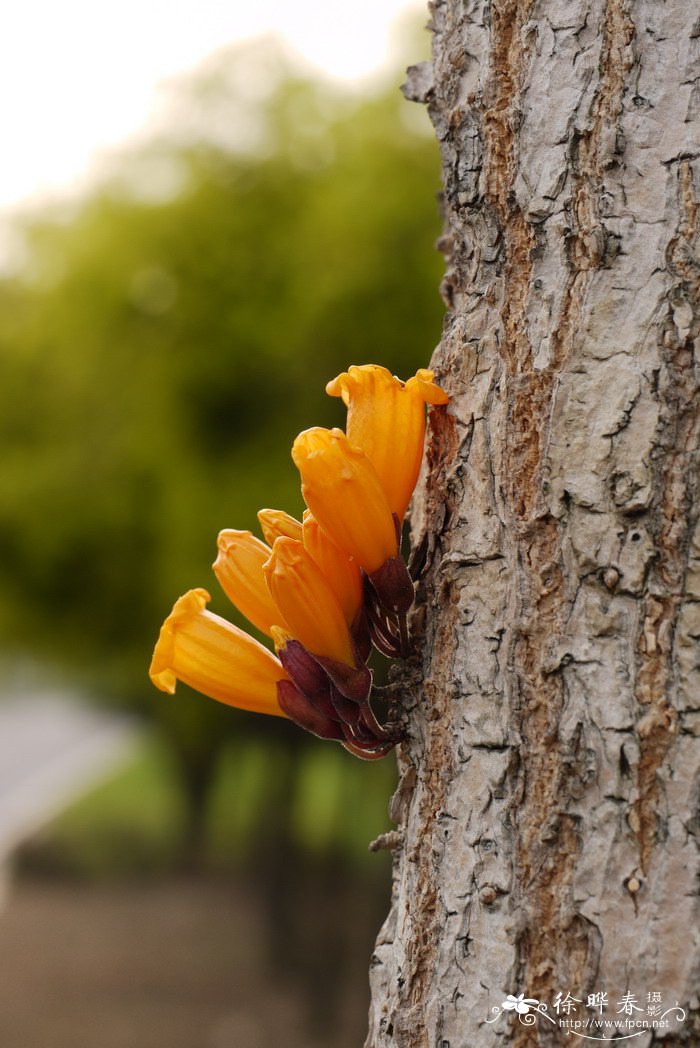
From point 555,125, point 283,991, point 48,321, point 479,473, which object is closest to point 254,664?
point 479,473

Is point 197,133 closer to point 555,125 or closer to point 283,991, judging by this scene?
point 555,125

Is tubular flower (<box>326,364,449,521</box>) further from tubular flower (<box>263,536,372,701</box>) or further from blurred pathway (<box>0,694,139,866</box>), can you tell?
blurred pathway (<box>0,694,139,866</box>)

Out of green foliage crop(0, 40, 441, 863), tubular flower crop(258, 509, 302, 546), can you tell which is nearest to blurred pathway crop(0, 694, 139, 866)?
green foliage crop(0, 40, 441, 863)

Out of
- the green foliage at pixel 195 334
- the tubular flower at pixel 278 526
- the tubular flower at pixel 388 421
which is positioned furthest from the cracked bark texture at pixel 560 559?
the green foliage at pixel 195 334

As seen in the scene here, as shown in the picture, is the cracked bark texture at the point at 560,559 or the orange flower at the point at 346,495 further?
the orange flower at the point at 346,495

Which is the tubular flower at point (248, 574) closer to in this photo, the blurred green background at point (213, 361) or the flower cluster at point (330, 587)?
the flower cluster at point (330, 587)

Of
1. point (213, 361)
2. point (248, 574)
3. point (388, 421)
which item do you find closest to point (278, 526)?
point (248, 574)
